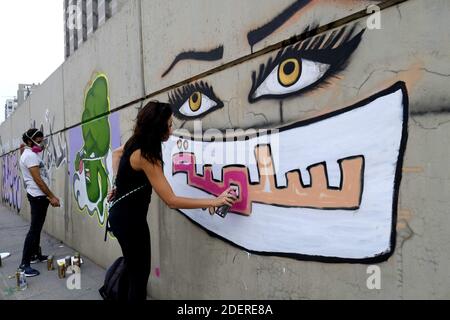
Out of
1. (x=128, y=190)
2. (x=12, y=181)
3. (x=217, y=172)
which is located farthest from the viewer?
(x=12, y=181)

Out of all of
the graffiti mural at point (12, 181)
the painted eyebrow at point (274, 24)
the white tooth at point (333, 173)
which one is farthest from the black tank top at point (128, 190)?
the graffiti mural at point (12, 181)

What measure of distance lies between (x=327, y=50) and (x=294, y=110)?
0.37 m

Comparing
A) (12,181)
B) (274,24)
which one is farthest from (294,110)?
(12,181)

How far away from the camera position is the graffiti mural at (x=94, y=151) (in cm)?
444

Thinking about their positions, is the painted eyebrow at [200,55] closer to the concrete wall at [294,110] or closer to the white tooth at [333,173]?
the concrete wall at [294,110]

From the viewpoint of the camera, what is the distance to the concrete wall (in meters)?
1.54

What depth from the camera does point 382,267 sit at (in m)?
1.73

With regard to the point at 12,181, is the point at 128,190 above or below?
above

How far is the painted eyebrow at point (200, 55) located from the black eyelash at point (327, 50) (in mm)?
534

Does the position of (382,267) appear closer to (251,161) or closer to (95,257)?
(251,161)

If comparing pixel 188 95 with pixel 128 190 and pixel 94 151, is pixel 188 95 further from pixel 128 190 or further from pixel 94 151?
pixel 94 151

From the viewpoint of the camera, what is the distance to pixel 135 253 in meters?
2.52

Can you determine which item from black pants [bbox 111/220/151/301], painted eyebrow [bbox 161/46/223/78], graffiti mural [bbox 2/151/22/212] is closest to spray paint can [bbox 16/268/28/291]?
black pants [bbox 111/220/151/301]

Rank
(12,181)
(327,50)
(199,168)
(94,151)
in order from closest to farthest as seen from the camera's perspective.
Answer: (327,50), (199,168), (94,151), (12,181)
